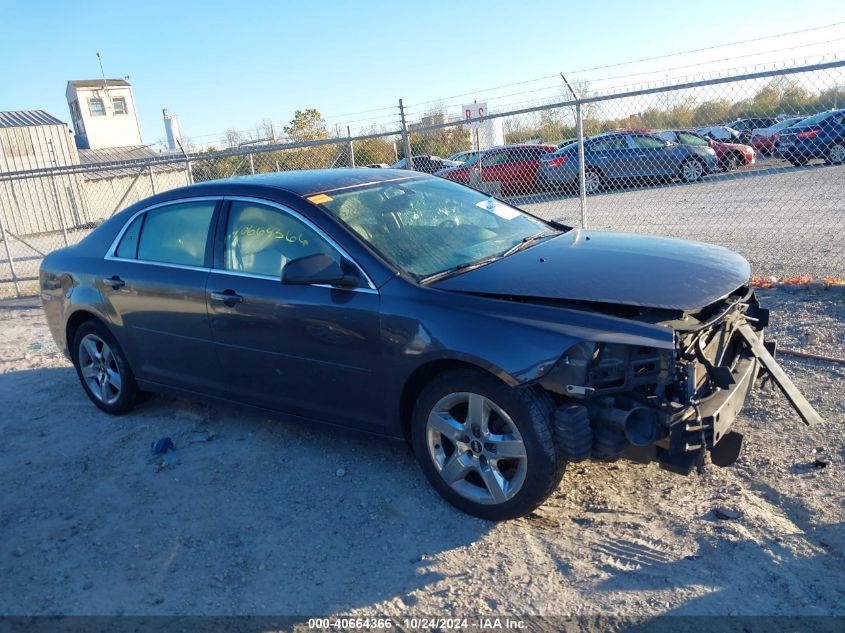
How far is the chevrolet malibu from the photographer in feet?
10.7

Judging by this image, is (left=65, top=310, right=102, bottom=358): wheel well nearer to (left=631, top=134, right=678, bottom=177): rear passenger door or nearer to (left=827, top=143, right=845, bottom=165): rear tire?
(left=631, top=134, right=678, bottom=177): rear passenger door

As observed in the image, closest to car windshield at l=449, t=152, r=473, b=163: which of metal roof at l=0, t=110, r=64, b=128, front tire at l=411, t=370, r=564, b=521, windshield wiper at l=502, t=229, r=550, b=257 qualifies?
windshield wiper at l=502, t=229, r=550, b=257

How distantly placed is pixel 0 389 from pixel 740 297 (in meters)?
6.10

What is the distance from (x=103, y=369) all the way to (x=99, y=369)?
7 centimetres

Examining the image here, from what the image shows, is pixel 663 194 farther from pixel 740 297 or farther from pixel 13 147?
pixel 13 147

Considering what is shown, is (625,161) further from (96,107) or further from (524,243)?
(96,107)

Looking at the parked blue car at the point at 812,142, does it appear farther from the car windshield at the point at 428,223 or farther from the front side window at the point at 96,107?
the front side window at the point at 96,107

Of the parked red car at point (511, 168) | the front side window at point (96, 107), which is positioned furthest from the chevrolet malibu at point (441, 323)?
the front side window at point (96, 107)

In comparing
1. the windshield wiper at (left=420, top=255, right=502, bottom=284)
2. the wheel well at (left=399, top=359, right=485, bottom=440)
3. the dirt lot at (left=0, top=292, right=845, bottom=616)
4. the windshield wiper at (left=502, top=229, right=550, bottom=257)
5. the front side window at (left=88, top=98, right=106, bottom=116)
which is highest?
the front side window at (left=88, top=98, right=106, bottom=116)

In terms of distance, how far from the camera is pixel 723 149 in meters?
14.2

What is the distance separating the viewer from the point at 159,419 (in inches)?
211

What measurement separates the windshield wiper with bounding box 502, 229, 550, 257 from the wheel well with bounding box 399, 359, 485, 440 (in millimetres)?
931

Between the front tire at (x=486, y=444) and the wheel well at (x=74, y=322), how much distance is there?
311 cm

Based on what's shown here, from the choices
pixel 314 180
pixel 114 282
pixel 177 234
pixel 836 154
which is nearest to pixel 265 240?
pixel 314 180
